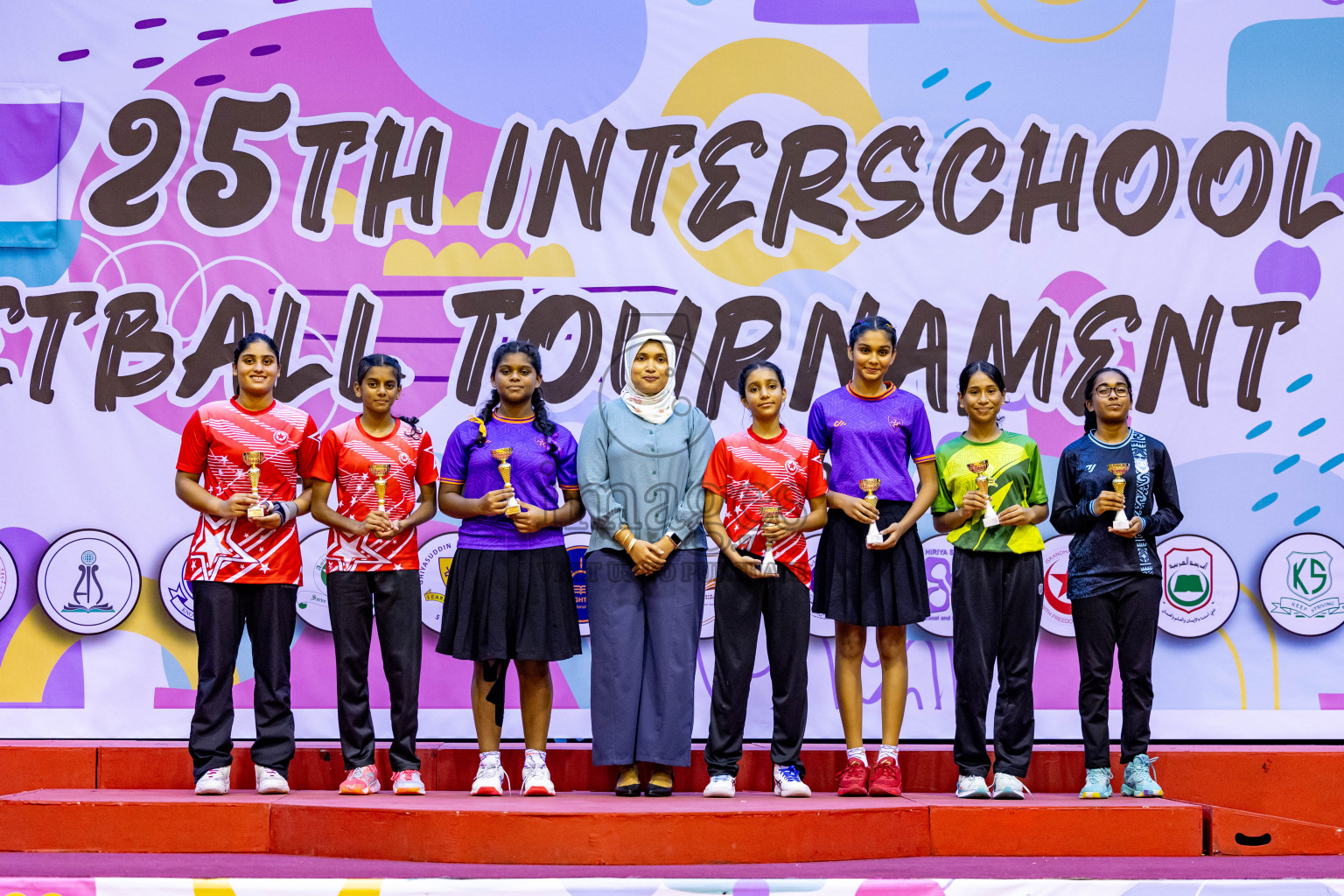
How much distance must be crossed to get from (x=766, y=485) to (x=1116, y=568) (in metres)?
1.25

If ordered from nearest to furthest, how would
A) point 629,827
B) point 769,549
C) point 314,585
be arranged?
point 629,827, point 769,549, point 314,585

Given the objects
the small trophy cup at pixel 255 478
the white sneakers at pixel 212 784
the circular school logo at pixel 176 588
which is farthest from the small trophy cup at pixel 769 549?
the circular school logo at pixel 176 588

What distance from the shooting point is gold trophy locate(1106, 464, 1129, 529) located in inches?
151

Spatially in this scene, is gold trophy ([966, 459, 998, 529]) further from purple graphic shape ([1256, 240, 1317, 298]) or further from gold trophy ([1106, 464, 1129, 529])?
purple graphic shape ([1256, 240, 1317, 298])

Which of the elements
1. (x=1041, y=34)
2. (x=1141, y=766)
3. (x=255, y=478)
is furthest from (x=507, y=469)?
(x=1041, y=34)

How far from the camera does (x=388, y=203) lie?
191 inches

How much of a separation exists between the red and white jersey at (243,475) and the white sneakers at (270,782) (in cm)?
63

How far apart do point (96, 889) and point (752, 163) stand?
11.8 ft

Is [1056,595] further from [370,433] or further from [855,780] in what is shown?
[370,433]

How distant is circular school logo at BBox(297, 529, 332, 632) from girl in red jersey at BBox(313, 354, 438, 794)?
800mm

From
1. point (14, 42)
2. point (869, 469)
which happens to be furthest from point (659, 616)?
point (14, 42)

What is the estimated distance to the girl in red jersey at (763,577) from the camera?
377cm

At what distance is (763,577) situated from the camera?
378 cm

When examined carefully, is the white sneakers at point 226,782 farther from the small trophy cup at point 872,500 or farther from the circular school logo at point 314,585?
the small trophy cup at point 872,500
